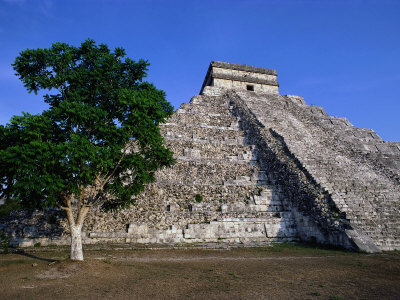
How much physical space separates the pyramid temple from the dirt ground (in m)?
1.58

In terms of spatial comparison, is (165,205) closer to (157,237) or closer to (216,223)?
(157,237)

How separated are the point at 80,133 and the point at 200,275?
5767 mm

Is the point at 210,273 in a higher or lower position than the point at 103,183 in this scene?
lower

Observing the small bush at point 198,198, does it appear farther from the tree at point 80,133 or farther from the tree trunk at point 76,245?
the tree trunk at point 76,245

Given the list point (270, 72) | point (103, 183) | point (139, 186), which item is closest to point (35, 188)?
point (103, 183)

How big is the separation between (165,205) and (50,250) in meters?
5.31

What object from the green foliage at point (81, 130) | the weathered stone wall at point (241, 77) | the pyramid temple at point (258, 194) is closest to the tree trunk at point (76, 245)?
the green foliage at point (81, 130)

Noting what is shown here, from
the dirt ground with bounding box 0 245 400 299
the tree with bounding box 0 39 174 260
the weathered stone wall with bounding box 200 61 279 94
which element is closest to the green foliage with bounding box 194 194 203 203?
the dirt ground with bounding box 0 245 400 299

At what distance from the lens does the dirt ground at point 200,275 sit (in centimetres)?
568

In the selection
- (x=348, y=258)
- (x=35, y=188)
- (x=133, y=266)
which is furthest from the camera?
(x=348, y=258)

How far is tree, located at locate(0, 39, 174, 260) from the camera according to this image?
737 centimetres

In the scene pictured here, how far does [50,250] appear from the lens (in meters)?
10.2

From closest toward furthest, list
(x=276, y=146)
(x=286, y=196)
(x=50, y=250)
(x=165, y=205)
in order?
(x=50, y=250), (x=165, y=205), (x=286, y=196), (x=276, y=146)

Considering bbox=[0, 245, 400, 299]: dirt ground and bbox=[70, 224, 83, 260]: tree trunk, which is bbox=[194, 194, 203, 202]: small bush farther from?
bbox=[70, 224, 83, 260]: tree trunk
